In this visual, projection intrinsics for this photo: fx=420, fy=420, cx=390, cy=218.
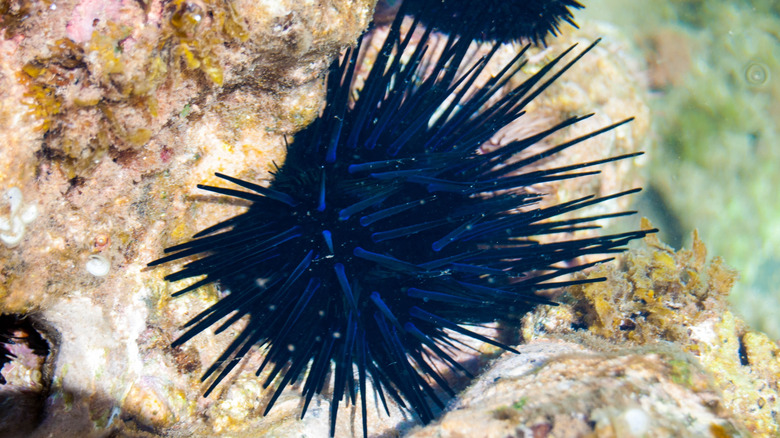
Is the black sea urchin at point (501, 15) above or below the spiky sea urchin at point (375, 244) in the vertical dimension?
above

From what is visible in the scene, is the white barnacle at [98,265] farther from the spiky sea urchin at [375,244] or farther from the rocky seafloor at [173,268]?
the spiky sea urchin at [375,244]

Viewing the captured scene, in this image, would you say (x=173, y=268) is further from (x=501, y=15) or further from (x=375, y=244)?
(x=501, y=15)

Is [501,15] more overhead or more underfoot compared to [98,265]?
more overhead

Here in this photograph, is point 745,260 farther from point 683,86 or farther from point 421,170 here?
point 421,170

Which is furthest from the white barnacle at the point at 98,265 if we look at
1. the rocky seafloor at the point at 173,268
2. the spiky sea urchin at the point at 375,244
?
the spiky sea urchin at the point at 375,244

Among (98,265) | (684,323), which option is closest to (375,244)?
(98,265)

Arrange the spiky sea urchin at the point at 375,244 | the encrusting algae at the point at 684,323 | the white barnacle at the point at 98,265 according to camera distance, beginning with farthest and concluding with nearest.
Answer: the encrusting algae at the point at 684,323, the spiky sea urchin at the point at 375,244, the white barnacle at the point at 98,265
